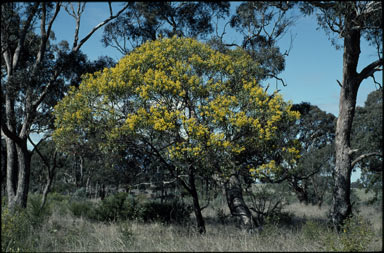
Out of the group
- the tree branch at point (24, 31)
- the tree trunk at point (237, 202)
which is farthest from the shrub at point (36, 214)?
the tree branch at point (24, 31)

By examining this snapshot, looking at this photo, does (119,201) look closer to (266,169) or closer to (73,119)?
(73,119)

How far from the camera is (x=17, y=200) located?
10.4 meters

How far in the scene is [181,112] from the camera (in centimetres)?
734

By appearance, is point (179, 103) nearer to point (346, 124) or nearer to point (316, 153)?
point (346, 124)

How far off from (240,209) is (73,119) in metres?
5.18

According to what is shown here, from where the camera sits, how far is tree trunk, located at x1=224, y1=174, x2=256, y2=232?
30.0ft

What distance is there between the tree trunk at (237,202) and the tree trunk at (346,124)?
7.42 feet

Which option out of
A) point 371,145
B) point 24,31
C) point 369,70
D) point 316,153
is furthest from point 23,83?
point 316,153

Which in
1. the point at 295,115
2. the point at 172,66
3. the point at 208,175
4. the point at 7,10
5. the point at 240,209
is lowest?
the point at 240,209

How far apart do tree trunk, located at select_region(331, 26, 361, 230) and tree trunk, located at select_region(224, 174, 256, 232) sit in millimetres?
2261

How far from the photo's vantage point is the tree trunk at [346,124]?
8.67 metres

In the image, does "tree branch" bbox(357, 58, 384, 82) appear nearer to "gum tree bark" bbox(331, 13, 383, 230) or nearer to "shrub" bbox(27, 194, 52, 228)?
"gum tree bark" bbox(331, 13, 383, 230)

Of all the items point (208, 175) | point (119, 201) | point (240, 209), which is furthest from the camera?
point (119, 201)

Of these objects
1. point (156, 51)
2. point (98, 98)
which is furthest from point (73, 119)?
point (156, 51)
